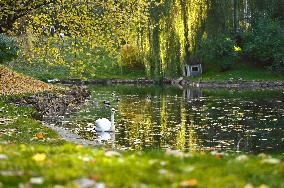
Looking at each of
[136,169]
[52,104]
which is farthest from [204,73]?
[136,169]

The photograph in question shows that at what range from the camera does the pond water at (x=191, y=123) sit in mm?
24641

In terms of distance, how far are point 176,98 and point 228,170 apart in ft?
136

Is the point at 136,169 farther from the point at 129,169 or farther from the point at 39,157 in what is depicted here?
the point at 39,157

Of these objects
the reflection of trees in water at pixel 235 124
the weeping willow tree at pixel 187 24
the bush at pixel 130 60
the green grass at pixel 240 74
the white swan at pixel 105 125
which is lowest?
the reflection of trees in water at pixel 235 124

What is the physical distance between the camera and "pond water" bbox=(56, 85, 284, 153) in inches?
970

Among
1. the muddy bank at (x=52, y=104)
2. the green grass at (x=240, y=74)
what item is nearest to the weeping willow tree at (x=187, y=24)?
the green grass at (x=240, y=74)

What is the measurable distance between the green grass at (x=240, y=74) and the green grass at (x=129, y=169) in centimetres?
6062

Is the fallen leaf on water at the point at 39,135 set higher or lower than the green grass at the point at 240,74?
lower

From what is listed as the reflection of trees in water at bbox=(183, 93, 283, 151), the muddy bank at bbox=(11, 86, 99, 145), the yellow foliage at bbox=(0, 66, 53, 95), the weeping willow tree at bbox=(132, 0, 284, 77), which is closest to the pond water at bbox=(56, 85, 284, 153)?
the reflection of trees in water at bbox=(183, 93, 283, 151)

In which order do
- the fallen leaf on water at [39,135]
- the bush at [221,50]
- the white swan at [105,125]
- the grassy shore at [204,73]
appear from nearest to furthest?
the fallen leaf on water at [39,135]
the white swan at [105,125]
the grassy shore at [204,73]
the bush at [221,50]

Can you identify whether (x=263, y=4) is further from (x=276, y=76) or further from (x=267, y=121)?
(x=267, y=121)

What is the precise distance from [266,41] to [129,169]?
2553 inches

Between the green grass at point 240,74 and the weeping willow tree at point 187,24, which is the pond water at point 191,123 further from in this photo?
the green grass at point 240,74

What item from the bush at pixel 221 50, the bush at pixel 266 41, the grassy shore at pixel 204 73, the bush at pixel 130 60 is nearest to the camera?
the bush at pixel 266 41
